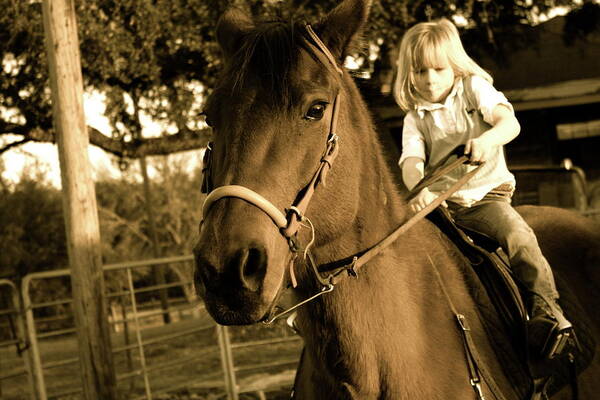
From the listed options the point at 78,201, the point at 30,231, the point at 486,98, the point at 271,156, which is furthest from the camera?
the point at 30,231

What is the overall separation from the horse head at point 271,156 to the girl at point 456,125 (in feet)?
2.38

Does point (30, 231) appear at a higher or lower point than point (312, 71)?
lower

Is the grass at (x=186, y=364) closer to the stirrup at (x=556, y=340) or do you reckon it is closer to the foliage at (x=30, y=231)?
the foliage at (x=30, y=231)

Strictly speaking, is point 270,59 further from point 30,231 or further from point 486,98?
point 30,231

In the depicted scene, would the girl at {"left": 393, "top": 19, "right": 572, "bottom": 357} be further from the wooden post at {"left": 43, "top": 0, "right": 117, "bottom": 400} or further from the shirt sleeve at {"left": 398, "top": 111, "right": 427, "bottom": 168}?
the wooden post at {"left": 43, "top": 0, "right": 117, "bottom": 400}

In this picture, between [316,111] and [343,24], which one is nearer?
[316,111]

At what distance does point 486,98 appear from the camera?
2758 millimetres

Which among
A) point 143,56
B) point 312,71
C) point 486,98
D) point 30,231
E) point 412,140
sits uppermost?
point 143,56

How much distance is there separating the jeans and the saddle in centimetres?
5

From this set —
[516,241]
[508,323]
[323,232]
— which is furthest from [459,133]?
[323,232]

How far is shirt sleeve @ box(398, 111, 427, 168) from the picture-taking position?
115 inches

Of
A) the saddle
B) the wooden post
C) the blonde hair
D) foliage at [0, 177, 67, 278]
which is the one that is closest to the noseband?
the blonde hair

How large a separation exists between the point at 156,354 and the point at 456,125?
39.5 feet

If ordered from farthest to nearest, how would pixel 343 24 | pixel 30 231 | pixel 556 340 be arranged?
1. pixel 30 231
2. pixel 556 340
3. pixel 343 24
